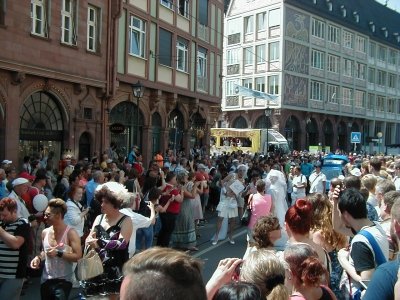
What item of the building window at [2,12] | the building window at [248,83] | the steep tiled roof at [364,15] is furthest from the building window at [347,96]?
the building window at [2,12]

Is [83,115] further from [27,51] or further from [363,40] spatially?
[363,40]

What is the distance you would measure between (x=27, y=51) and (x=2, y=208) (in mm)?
11956

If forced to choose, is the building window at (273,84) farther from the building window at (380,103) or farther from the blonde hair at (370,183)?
the blonde hair at (370,183)

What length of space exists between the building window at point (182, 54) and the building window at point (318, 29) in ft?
84.5

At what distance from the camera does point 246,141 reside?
119ft

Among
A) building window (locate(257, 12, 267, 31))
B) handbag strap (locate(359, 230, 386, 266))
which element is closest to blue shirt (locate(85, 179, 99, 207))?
handbag strap (locate(359, 230, 386, 266))

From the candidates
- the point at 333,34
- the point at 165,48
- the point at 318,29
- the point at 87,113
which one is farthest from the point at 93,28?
the point at 333,34

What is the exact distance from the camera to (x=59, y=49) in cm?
1719

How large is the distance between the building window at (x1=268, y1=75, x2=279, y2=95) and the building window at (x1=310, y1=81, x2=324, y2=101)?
4826 millimetres

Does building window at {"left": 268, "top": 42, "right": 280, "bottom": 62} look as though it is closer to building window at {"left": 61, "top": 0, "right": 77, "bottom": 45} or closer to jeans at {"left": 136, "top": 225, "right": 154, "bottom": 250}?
building window at {"left": 61, "top": 0, "right": 77, "bottom": 45}

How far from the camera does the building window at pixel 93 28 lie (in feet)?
62.6

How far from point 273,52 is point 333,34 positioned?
9.30m

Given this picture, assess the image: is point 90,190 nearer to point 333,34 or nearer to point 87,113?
point 87,113

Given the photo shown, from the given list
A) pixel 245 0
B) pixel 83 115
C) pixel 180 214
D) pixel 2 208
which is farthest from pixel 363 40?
pixel 2 208
